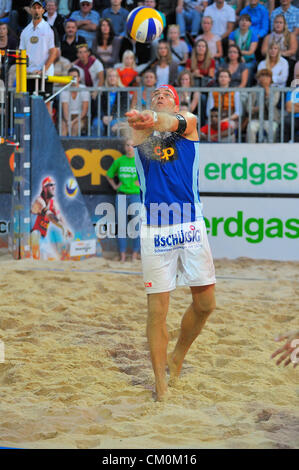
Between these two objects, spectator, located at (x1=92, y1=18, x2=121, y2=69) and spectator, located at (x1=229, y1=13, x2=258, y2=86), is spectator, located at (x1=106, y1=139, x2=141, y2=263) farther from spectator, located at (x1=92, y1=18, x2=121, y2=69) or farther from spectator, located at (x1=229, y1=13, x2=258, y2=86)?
spectator, located at (x1=229, y1=13, x2=258, y2=86)

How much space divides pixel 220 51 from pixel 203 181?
7.43 feet

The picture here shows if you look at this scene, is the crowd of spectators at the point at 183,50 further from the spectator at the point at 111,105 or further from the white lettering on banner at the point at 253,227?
the white lettering on banner at the point at 253,227

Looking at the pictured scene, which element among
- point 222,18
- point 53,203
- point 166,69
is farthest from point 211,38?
point 53,203

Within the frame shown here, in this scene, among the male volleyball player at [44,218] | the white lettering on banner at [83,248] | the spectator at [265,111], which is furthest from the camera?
the spectator at [265,111]

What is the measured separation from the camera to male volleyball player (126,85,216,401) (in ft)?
15.1

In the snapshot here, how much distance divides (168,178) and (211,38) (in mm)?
6816

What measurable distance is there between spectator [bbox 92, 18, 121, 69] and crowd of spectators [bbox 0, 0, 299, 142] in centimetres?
2

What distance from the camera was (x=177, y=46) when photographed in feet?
35.9

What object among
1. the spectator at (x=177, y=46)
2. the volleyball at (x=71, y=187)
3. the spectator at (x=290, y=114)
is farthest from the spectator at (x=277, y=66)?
the volleyball at (x=71, y=187)

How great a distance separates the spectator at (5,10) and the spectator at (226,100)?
11.1ft

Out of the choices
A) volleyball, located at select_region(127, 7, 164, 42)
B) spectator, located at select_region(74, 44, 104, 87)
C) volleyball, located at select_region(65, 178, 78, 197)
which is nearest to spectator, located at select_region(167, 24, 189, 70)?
spectator, located at select_region(74, 44, 104, 87)

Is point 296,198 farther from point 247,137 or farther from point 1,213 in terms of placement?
point 1,213

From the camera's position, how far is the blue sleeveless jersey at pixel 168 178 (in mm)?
4664

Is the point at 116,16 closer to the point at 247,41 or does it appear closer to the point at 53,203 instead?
the point at 247,41
